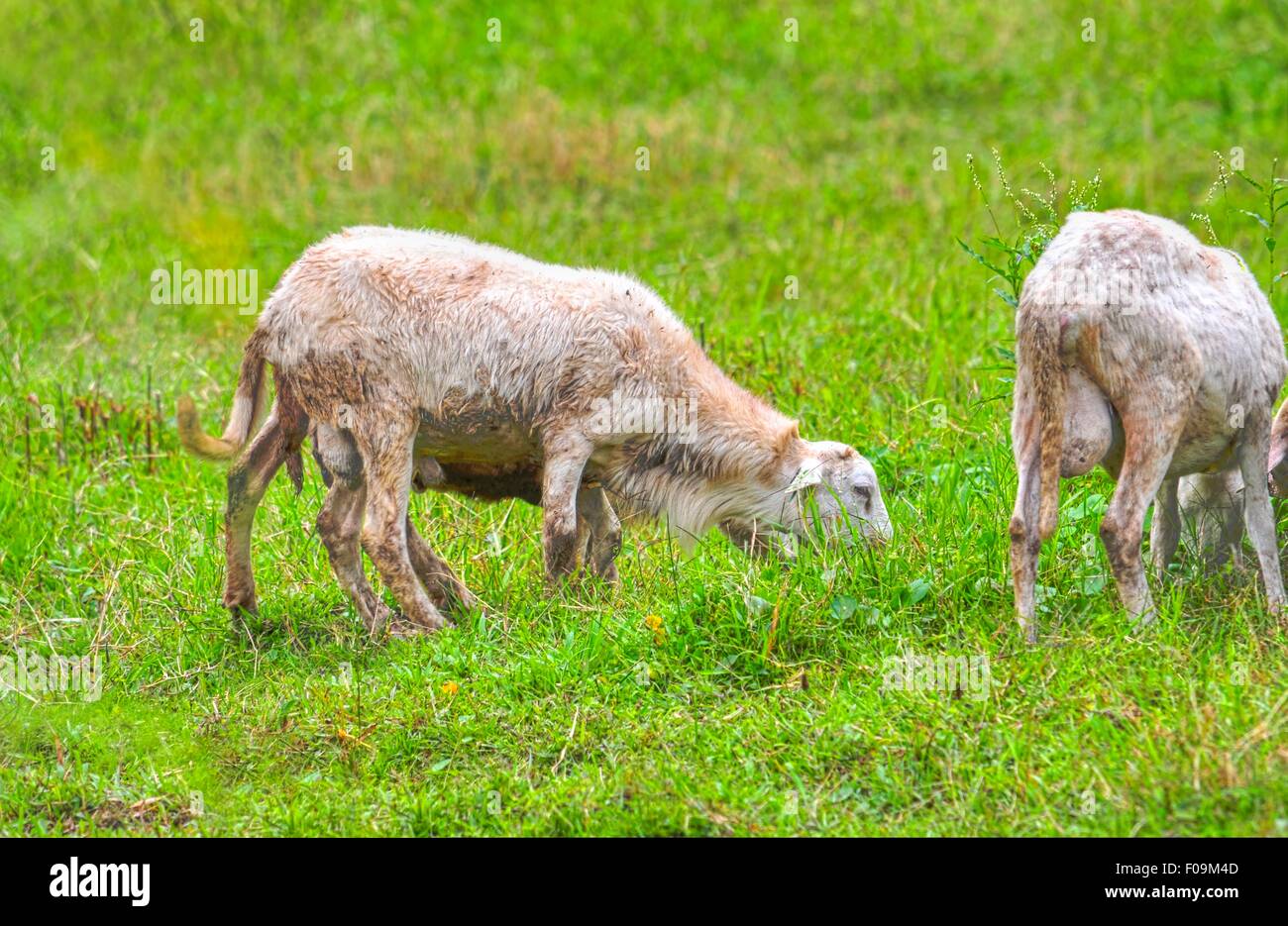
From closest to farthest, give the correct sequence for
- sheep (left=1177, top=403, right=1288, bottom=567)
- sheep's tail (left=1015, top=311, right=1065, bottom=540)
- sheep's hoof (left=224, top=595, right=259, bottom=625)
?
sheep's tail (left=1015, top=311, right=1065, bottom=540), sheep (left=1177, top=403, right=1288, bottom=567), sheep's hoof (left=224, top=595, right=259, bottom=625)

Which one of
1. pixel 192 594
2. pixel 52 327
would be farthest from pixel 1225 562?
pixel 52 327

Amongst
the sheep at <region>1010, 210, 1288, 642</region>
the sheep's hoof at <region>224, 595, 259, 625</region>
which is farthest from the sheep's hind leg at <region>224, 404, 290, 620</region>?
the sheep at <region>1010, 210, 1288, 642</region>

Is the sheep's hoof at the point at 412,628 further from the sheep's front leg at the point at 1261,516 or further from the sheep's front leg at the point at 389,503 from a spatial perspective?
the sheep's front leg at the point at 1261,516

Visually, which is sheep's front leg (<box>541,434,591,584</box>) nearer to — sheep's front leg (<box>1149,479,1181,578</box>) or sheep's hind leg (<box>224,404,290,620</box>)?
sheep's hind leg (<box>224,404,290,620</box>)

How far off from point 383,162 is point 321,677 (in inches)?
298

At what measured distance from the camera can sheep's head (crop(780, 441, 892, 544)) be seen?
23.0 ft

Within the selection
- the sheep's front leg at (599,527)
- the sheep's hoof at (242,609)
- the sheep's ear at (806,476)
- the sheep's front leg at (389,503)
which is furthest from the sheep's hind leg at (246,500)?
the sheep's ear at (806,476)

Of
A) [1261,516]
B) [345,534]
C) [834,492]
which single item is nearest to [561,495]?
[345,534]

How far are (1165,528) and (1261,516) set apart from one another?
1.80 feet

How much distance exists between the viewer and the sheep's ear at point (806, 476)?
276 inches

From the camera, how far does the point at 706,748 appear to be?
18.2 ft

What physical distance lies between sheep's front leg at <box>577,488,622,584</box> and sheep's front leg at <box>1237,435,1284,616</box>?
2.78 meters

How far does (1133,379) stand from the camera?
5434 millimetres

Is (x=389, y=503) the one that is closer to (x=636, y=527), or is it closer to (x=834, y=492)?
(x=636, y=527)
